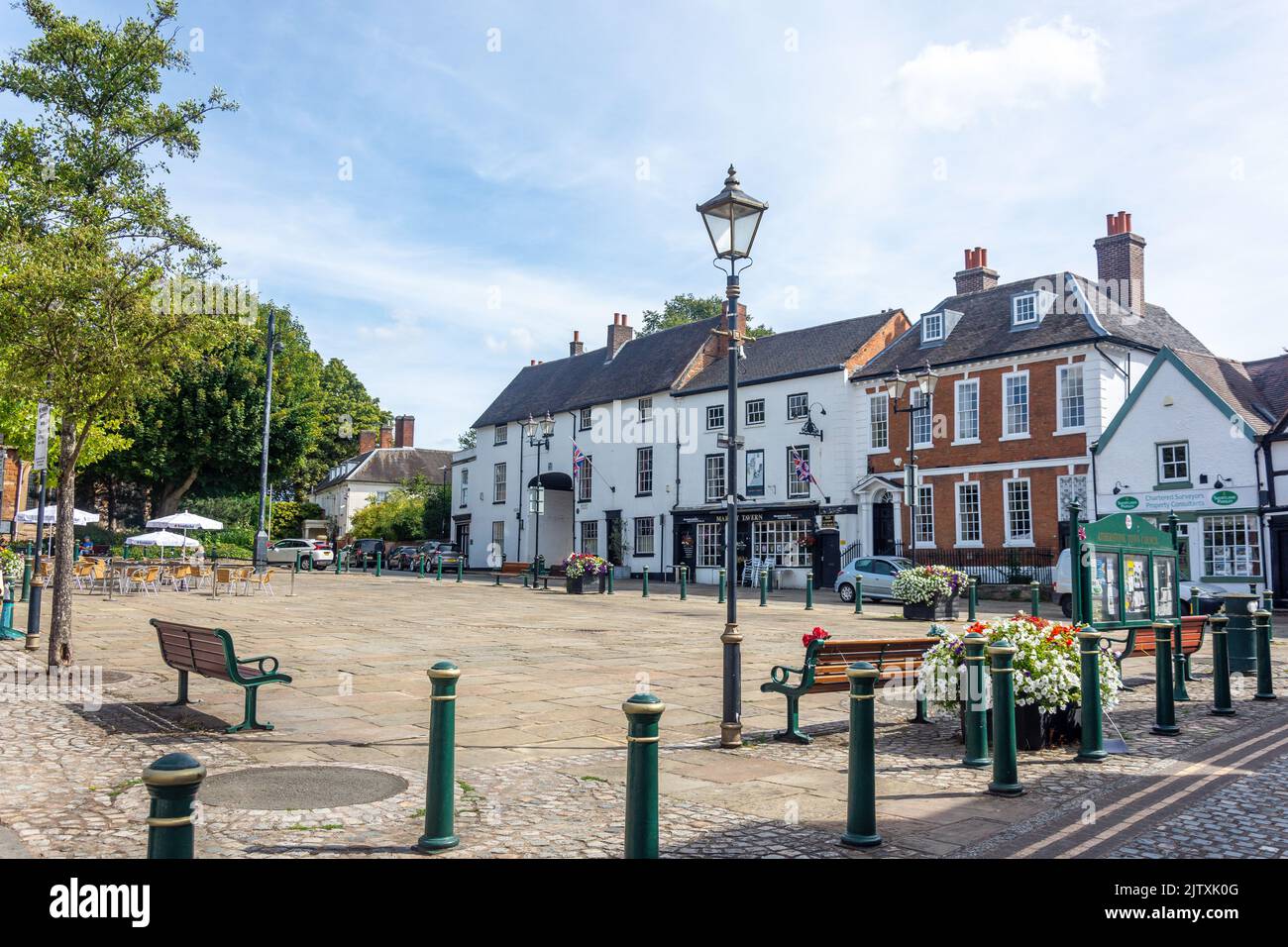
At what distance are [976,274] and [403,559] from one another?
29940mm

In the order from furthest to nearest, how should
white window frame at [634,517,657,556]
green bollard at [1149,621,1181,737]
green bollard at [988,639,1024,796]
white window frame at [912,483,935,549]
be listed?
1. white window frame at [634,517,657,556]
2. white window frame at [912,483,935,549]
3. green bollard at [1149,621,1181,737]
4. green bollard at [988,639,1024,796]

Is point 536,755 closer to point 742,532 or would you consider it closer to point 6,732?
point 6,732

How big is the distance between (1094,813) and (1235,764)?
246 cm

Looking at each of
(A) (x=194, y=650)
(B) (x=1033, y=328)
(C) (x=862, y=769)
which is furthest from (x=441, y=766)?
(B) (x=1033, y=328)

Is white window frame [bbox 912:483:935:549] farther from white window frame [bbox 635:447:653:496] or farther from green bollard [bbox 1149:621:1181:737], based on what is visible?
green bollard [bbox 1149:621:1181:737]

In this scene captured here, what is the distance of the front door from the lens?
117ft

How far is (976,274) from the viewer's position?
37969mm

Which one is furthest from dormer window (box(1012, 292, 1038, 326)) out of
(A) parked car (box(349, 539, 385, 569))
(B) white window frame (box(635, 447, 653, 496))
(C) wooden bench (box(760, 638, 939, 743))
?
(A) parked car (box(349, 539, 385, 569))

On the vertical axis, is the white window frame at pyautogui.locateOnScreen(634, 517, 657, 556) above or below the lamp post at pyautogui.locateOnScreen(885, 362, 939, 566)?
below

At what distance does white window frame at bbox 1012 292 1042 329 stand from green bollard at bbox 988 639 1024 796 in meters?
28.7

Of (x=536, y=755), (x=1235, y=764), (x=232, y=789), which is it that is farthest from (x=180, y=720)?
(x=1235, y=764)

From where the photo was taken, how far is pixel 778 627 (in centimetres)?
2019

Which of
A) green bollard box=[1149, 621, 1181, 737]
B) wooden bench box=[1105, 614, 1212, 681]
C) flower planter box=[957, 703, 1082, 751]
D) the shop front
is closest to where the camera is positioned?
flower planter box=[957, 703, 1082, 751]

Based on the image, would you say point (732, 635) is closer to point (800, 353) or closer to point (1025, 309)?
point (1025, 309)
